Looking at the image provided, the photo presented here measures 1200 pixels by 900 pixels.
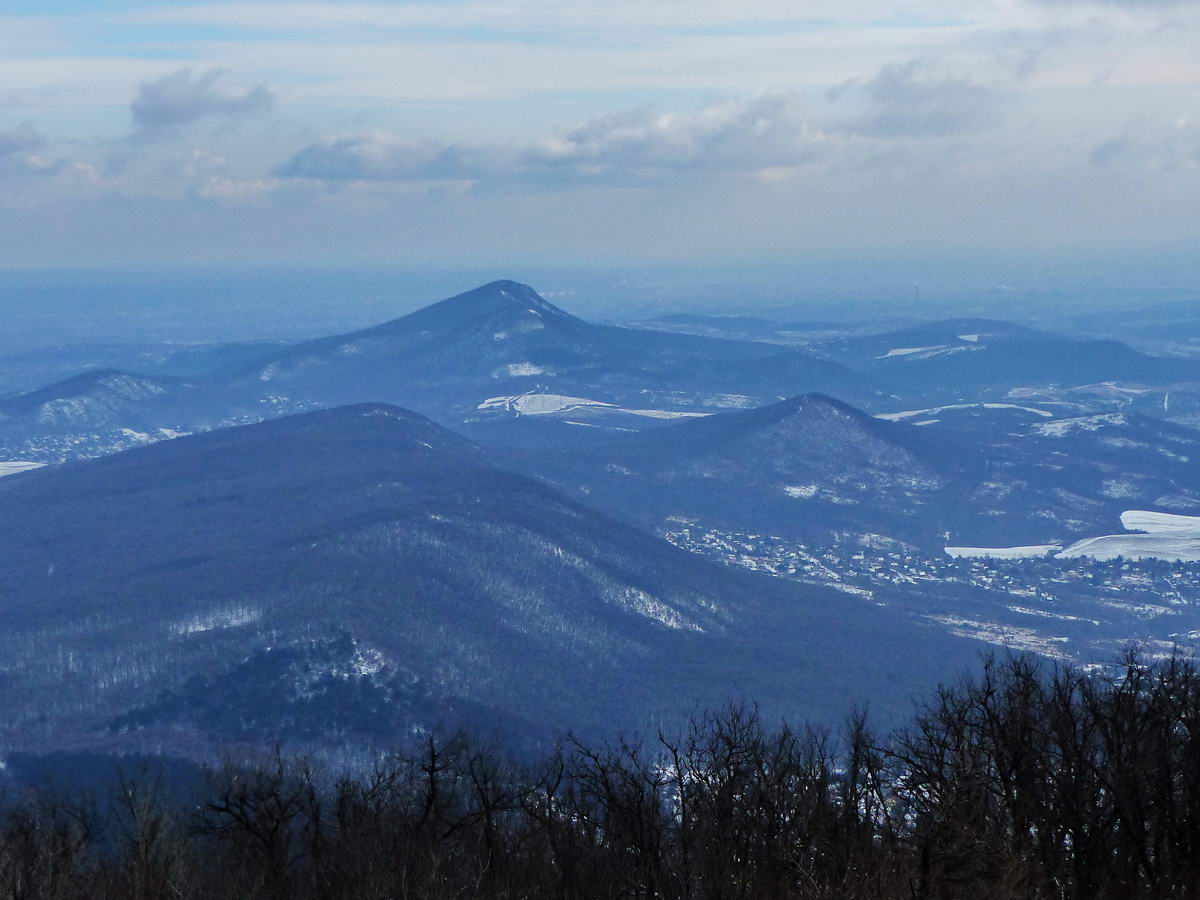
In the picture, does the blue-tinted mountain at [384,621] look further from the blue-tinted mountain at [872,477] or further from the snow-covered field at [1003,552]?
the blue-tinted mountain at [872,477]

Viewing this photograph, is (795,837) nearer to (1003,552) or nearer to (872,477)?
(1003,552)

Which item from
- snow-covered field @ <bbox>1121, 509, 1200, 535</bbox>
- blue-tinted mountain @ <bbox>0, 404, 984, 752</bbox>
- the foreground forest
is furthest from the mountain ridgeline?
the foreground forest

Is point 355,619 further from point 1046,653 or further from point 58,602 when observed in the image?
point 1046,653

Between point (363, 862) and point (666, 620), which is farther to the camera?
point (666, 620)

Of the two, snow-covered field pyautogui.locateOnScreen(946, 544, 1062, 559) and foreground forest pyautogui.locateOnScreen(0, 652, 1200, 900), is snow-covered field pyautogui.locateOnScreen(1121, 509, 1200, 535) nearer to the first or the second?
snow-covered field pyautogui.locateOnScreen(946, 544, 1062, 559)

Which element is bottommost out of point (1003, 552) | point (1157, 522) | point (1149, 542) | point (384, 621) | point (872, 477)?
point (1003, 552)

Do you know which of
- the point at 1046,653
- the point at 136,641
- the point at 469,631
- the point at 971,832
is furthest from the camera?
the point at 1046,653

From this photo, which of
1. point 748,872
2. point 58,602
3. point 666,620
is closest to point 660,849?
point 748,872

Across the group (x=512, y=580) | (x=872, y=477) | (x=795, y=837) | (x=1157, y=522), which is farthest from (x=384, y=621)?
(x=1157, y=522)
